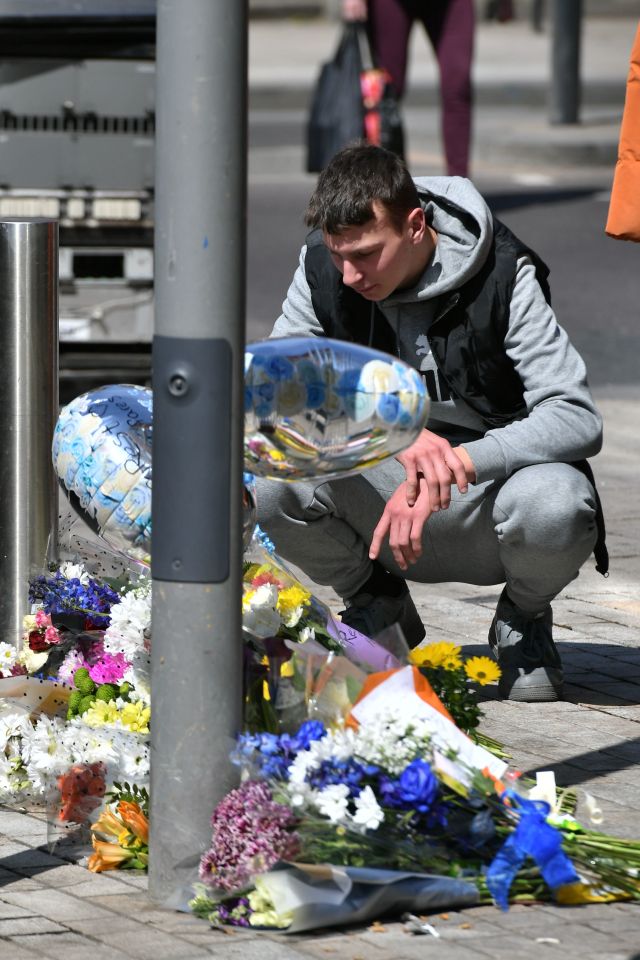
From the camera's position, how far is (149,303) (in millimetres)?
7250

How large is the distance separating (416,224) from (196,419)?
48.7 inches

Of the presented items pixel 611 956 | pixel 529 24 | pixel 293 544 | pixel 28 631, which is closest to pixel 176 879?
pixel 611 956

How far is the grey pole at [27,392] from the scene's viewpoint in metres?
4.11

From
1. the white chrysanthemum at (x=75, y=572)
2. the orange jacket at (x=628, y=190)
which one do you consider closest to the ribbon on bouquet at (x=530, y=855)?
the white chrysanthemum at (x=75, y=572)

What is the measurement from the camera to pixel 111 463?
139 inches

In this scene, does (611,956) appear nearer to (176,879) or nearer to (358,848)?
(358,848)

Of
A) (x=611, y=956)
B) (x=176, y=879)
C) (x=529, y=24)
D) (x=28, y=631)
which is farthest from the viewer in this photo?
(x=529, y=24)

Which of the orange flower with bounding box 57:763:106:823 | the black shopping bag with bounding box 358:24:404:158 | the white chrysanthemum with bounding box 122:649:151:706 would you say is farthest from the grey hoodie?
the black shopping bag with bounding box 358:24:404:158

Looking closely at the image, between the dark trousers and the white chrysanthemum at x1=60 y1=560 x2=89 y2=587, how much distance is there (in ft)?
25.4

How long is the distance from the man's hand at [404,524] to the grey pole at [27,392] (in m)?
0.82

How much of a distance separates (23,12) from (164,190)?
409 cm

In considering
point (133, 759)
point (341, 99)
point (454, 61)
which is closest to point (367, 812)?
point (133, 759)

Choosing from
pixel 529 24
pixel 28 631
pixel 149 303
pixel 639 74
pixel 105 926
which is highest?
pixel 529 24

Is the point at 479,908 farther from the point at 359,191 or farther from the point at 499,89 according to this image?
the point at 499,89
